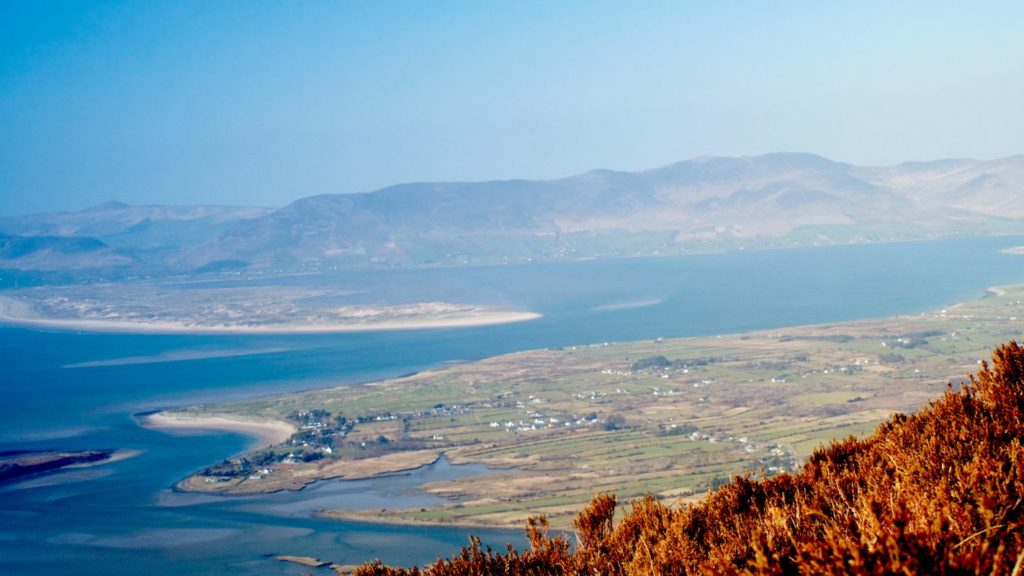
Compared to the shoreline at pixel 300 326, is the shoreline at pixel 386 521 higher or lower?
lower

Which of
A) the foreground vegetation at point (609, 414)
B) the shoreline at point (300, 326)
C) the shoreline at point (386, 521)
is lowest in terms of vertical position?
the shoreline at point (386, 521)

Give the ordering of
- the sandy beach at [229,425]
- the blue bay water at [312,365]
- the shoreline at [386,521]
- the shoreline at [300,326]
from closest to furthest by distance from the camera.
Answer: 1. the shoreline at [386,521]
2. the blue bay water at [312,365]
3. the sandy beach at [229,425]
4. the shoreline at [300,326]

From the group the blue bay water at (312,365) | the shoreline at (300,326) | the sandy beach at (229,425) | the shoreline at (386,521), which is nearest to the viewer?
the shoreline at (386,521)

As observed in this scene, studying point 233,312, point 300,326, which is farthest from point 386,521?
point 233,312

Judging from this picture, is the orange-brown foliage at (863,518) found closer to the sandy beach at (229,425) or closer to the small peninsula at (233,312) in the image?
the sandy beach at (229,425)

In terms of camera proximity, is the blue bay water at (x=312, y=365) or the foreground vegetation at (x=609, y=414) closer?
the blue bay water at (x=312, y=365)

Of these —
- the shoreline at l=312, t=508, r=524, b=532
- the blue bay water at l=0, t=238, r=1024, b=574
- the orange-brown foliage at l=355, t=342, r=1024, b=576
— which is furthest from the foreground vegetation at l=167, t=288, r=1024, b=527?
the orange-brown foliage at l=355, t=342, r=1024, b=576

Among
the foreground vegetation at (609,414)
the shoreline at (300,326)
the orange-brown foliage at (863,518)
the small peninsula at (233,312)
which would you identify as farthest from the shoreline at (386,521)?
the small peninsula at (233,312)
